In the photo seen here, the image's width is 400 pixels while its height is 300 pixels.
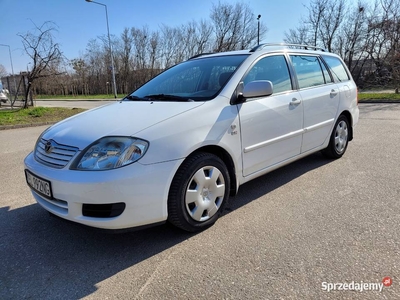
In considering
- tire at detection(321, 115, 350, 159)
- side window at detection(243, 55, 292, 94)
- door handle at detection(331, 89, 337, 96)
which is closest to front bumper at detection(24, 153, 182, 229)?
side window at detection(243, 55, 292, 94)

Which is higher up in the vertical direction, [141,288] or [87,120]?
[87,120]

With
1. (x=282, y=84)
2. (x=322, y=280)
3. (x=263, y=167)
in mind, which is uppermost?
(x=282, y=84)

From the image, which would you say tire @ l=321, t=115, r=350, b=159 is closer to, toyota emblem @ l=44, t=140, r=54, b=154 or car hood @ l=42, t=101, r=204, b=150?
car hood @ l=42, t=101, r=204, b=150

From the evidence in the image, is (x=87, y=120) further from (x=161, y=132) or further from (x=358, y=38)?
(x=358, y=38)

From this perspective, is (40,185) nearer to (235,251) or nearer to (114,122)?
(114,122)

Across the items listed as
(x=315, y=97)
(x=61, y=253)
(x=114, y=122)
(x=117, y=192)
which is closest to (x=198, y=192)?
(x=117, y=192)

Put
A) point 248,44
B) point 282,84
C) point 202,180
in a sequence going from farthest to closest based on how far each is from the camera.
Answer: point 248,44
point 282,84
point 202,180

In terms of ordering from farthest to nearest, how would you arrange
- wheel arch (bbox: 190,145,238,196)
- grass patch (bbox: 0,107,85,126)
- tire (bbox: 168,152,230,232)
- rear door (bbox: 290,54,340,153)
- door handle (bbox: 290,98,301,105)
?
grass patch (bbox: 0,107,85,126)
rear door (bbox: 290,54,340,153)
door handle (bbox: 290,98,301,105)
wheel arch (bbox: 190,145,238,196)
tire (bbox: 168,152,230,232)

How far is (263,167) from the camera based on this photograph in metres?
3.31

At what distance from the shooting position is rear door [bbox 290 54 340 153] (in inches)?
151

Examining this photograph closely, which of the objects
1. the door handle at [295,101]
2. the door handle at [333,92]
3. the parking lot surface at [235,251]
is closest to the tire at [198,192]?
the parking lot surface at [235,251]

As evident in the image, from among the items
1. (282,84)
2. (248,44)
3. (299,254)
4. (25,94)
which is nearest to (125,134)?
(299,254)

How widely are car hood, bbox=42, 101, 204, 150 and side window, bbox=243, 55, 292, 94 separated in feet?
2.88

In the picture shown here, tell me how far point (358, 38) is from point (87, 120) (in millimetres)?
28364
